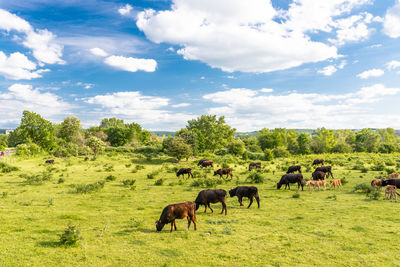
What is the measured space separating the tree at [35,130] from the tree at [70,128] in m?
15.5

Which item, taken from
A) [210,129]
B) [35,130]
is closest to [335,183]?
[210,129]

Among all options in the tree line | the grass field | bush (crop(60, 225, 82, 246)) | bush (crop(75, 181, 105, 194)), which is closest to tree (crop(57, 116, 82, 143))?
the tree line

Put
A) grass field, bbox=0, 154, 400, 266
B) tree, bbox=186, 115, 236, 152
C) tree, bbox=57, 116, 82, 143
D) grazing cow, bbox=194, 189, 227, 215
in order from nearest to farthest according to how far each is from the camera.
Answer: grass field, bbox=0, 154, 400, 266 < grazing cow, bbox=194, 189, 227, 215 < tree, bbox=186, 115, 236, 152 < tree, bbox=57, 116, 82, 143

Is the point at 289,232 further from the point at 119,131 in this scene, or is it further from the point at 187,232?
the point at 119,131

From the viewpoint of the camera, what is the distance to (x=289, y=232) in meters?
10.9

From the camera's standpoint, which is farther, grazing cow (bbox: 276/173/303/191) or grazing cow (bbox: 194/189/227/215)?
grazing cow (bbox: 276/173/303/191)

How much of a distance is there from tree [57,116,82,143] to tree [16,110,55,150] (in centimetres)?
1552

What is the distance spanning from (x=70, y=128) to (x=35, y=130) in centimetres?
1817

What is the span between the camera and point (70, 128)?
90.4 meters

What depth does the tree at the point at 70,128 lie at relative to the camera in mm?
90625

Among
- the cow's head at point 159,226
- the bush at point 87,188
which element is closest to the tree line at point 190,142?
the bush at point 87,188

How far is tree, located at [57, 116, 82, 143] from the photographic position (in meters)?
90.6

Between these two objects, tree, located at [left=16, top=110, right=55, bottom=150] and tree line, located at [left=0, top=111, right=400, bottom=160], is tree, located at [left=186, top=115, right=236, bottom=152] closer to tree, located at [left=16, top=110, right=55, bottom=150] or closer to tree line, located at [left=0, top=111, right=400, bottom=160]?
tree line, located at [left=0, top=111, right=400, bottom=160]

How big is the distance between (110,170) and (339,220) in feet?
103
